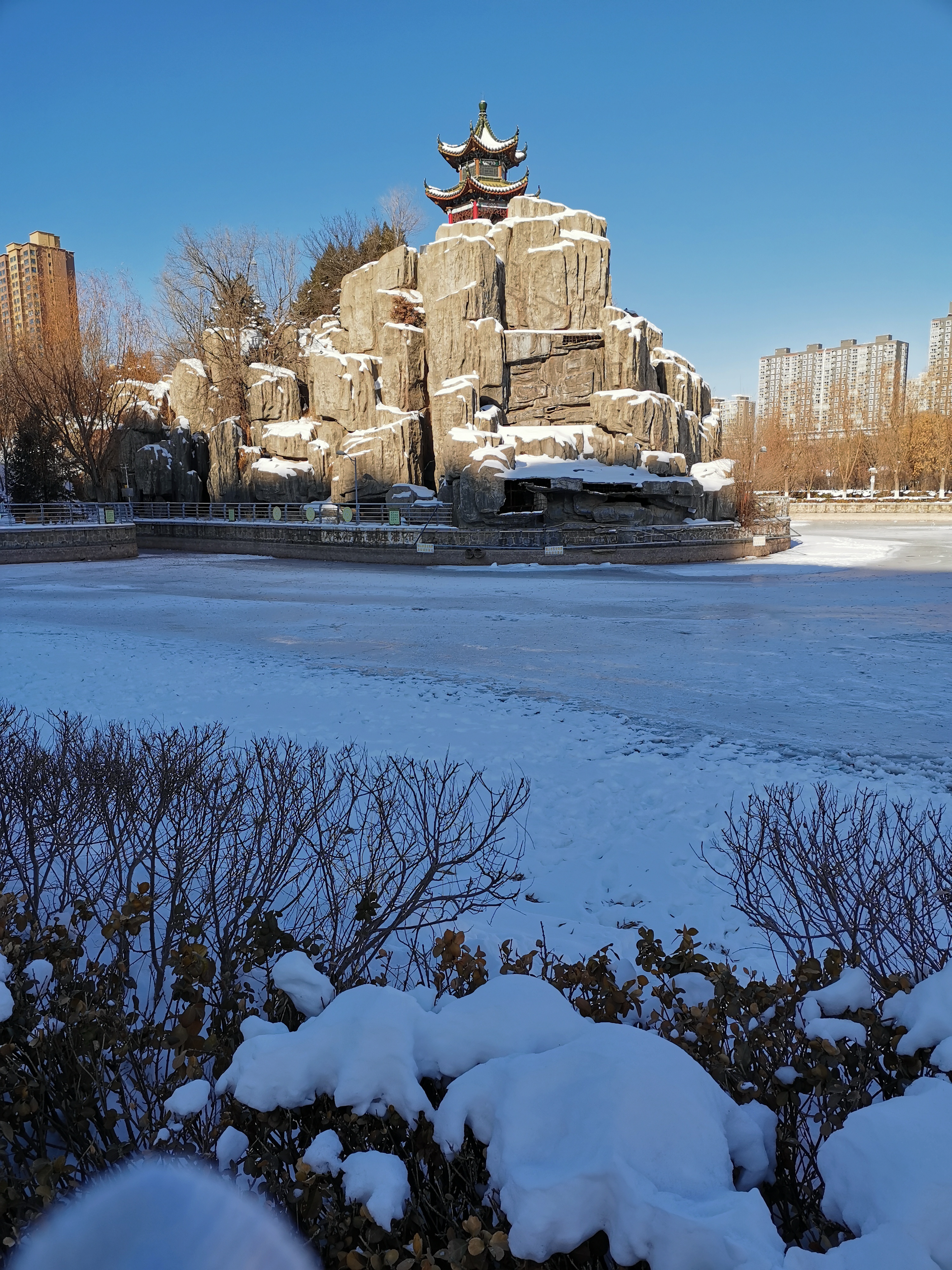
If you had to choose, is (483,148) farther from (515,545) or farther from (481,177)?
(515,545)

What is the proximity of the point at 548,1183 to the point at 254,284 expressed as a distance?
56570 mm

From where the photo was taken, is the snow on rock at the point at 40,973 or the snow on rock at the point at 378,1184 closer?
the snow on rock at the point at 378,1184

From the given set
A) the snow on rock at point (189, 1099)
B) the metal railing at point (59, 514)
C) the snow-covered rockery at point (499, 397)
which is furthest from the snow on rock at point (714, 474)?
the snow on rock at point (189, 1099)

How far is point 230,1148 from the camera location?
217 cm

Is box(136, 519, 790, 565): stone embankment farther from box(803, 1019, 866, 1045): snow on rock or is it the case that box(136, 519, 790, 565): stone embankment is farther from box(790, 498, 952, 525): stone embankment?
box(790, 498, 952, 525): stone embankment

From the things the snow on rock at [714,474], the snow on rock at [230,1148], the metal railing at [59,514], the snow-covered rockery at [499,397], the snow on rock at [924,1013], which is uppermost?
the snow-covered rockery at [499,397]

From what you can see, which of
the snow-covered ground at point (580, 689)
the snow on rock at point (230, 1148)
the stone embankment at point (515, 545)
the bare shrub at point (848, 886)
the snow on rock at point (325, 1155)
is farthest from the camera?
the stone embankment at point (515, 545)

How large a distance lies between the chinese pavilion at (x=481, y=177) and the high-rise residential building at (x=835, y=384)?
117 ft

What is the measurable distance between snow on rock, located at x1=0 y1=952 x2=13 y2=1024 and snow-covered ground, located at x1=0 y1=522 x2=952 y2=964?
2.25 m

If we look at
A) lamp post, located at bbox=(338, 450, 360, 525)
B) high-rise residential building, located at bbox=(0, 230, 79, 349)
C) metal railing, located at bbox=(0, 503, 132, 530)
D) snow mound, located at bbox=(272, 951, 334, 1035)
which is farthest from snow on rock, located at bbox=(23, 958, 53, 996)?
high-rise residential building, located at bbox=(0, 230, 79, 349)

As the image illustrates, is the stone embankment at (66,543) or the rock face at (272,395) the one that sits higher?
the rock face at (272,395)

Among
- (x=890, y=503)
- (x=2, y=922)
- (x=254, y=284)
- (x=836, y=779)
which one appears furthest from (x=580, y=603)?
(x=890, y=503)

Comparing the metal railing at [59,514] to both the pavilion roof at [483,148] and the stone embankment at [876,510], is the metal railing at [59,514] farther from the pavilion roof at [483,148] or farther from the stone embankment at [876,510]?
the stone embankment at [876,510]

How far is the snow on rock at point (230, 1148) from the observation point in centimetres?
216
